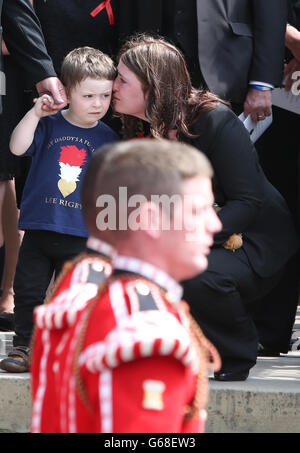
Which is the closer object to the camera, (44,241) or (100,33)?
(44,241)

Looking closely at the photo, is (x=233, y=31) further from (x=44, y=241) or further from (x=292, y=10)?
(x=44, y=241)

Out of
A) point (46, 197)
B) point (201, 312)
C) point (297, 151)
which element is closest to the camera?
point (201, 312)

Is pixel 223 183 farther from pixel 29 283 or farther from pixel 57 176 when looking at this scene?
pixel 29 283

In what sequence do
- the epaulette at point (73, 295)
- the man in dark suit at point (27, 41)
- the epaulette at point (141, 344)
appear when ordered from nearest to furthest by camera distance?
the epaulette at point (141, 344)
the epaulette at point (73, 295)
the man in dark suit at point (27, 41)

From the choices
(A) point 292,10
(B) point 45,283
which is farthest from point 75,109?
(A) point 292,10

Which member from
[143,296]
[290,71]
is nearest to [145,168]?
[143,296]

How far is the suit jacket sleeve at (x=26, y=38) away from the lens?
361 centimetres

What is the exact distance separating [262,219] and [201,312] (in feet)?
1.53

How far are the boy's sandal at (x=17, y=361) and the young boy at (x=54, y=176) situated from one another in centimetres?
2

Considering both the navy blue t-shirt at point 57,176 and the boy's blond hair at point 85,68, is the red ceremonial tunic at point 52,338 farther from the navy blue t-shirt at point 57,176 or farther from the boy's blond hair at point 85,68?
the boy's blond hair at point 85,68

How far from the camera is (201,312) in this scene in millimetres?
3131

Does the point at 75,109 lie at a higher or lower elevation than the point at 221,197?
higher

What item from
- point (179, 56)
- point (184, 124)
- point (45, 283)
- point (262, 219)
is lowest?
point (45, 283)
